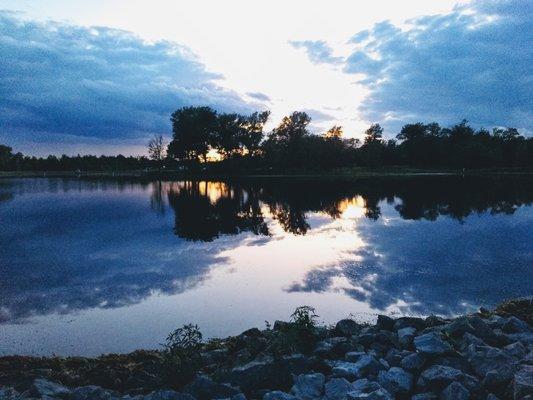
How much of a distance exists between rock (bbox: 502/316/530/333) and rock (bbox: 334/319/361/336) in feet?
11.1

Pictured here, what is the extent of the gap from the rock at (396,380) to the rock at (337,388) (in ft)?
2.12

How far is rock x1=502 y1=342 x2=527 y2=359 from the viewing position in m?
8.10

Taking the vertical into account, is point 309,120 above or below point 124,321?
above

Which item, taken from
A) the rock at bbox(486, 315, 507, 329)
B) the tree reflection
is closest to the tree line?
the tree reflection

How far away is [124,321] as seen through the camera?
1133 centimetres

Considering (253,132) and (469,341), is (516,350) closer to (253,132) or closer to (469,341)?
(469,341)

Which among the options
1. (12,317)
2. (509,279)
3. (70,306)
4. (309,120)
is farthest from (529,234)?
(309,120)

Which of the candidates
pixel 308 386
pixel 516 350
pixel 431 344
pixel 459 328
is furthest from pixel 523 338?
pixel 308 386

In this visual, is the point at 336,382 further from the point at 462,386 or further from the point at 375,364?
the point at 462,386

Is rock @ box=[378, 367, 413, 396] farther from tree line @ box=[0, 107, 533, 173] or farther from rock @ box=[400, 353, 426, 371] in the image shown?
tree line @ box=[0, 107, 533, 173]

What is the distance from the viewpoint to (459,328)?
30.3 ft

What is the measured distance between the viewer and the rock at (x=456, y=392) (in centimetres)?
672

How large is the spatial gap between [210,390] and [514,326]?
7.18 meters

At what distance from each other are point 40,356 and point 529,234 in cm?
2470
